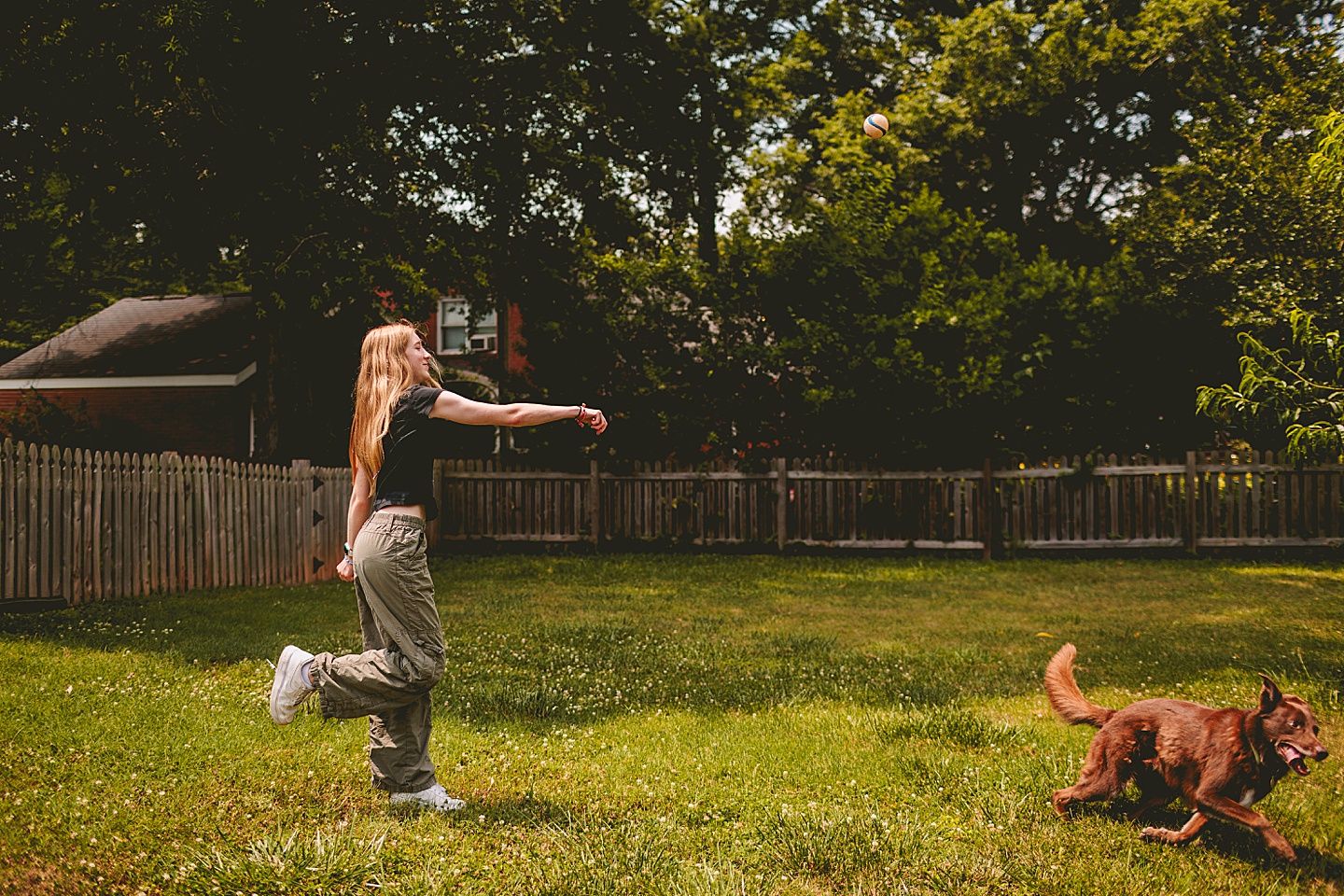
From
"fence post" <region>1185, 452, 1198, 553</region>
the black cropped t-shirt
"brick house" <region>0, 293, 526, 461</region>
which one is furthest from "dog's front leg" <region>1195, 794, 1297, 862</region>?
"brick house" <region>0, 293, 526, 461</region>

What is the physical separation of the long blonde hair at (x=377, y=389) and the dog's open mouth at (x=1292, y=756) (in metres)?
3.67

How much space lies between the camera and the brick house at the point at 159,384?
2130cm

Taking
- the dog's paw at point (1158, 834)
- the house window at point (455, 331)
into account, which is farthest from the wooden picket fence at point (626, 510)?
the house window at point (455, 331)

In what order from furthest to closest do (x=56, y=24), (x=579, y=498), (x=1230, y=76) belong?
(x=1230, y=76) < (x=579, y=498) < (x=56, y=24)

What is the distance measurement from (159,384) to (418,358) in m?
19.9

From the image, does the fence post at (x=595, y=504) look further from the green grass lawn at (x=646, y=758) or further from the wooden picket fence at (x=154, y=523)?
the green grass lawn at (x=646, y=758)

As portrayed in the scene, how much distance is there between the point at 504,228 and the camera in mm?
18047

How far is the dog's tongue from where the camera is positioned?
3.39 m

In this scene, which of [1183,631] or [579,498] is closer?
[1183,631]

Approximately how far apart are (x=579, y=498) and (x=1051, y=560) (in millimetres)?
7781

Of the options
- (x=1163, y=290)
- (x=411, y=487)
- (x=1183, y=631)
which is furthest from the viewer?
(x=1163, y=290)

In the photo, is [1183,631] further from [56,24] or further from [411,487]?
[56,24]

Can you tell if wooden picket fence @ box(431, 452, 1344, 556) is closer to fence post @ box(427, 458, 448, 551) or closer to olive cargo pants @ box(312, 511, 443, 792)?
fence post @ box(427, 458, 448, 551)

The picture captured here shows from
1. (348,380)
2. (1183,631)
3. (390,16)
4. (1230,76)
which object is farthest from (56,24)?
(1230,76)
